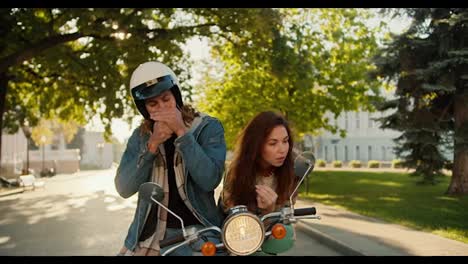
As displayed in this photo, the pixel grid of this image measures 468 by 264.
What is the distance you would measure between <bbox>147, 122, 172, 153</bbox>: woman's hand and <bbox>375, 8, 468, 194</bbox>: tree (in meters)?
17.6

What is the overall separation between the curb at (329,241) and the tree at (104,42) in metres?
7.27

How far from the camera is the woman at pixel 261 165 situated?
2.38 meters

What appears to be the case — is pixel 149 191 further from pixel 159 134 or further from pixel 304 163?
pixel 304 163

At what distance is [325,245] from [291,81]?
39.8 feet

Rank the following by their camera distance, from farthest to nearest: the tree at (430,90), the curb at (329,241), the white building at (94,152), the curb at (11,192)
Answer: the white building at (94,152)
the curb at (11,192)
the tree at (430,90)
the curb at (329,241)

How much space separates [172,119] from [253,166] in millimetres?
425

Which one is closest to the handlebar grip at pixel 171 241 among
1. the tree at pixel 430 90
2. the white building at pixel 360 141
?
the tree at pixel 430 90

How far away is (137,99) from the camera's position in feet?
Answer: 7.54

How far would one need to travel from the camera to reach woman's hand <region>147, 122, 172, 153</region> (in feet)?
7.29

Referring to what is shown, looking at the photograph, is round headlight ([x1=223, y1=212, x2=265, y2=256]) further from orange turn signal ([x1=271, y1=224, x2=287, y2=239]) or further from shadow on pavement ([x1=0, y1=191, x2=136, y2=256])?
shadow on pavement ([x1=0, y1=191, x2=136, y2=256])

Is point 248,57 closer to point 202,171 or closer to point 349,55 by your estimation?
point 349,55

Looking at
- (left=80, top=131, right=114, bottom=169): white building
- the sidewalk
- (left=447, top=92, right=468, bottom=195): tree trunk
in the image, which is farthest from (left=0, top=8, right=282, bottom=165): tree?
(left=80, top=131, right=114, bottom=169): white building

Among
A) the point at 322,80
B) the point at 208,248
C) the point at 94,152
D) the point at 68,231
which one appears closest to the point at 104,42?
the point at 68,231

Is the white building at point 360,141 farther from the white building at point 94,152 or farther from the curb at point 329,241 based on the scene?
the curb at point 329,241
